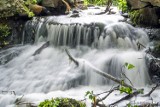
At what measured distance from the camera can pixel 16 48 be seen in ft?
33.2

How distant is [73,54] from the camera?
9.20m

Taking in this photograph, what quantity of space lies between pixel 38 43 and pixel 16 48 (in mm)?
845

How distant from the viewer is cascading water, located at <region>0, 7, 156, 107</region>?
7691 mm

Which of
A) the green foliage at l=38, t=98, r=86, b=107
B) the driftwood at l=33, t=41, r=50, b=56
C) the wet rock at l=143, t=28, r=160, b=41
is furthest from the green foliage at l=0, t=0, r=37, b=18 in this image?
the green foliage at l=38, t=98, r=86, b=107

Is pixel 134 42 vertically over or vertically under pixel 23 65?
over

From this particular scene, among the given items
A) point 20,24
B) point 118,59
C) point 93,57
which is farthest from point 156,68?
point 20,24

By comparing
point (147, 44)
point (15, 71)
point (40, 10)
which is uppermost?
point (40, 10)

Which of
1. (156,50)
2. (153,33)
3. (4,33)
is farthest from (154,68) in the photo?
(4,33)

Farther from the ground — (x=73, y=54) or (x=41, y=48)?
(x=41, y=48)

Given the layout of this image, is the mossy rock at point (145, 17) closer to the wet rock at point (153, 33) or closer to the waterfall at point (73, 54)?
the wet rock at point (153, 33)

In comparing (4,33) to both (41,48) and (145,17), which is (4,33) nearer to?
(41,48)

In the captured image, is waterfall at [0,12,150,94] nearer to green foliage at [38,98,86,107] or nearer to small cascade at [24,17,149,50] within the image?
small cascade at [24,17,149,50]

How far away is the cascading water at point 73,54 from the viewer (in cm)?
769

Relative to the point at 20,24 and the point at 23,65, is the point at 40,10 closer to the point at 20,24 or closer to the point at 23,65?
the point at 20,24
